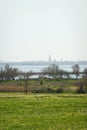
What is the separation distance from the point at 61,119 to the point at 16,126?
248cm

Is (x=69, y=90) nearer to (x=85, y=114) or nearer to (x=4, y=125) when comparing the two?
(x=85, y=114)

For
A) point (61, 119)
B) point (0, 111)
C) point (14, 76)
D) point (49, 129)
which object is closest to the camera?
point (49, 129)

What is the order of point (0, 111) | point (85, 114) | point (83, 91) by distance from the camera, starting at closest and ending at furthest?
point (85, 114) < point (0, 111) < point (83, 91)

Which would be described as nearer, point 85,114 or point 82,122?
point 82,122

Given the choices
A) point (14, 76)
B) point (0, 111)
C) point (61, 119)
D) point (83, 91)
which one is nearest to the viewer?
point (61, 119)

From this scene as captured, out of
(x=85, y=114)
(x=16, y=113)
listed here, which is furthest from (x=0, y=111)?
(x=85, y=114)

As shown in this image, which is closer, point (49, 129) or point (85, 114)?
point (49, 129)

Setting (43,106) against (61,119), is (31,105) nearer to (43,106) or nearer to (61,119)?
(43,106)

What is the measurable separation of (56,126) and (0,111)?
5148 mm

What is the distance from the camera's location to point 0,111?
707 inches

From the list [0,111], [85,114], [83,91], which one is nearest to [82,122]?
[85,114]

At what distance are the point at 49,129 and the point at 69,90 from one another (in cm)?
2485

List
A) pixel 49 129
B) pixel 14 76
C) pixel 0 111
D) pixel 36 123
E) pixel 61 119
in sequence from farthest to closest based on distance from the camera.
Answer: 1. pixel 14 76
2. pixel 0 111
3. pixel 61 119
4. pixel 36 123
5. pixel 49 129

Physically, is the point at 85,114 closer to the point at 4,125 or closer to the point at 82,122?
the point at 82,122
